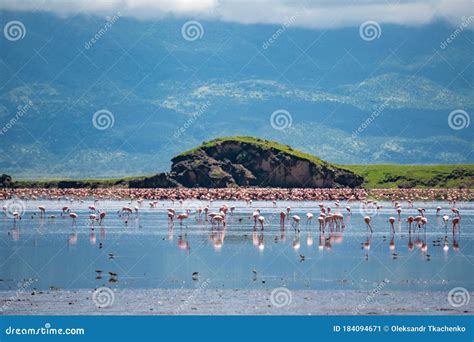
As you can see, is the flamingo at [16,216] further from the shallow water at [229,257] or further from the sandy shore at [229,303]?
the sandy shore at [229,303]

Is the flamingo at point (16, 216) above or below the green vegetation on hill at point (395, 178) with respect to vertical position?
below

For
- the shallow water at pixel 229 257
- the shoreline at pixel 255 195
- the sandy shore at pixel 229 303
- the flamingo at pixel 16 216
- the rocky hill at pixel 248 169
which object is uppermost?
the rocky hill at pixel 248 169

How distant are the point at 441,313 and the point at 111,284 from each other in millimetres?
9216

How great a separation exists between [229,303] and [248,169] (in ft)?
277

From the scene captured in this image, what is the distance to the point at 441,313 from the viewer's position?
2398 centimetres

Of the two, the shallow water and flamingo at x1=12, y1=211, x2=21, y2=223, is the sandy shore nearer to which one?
the shallow water

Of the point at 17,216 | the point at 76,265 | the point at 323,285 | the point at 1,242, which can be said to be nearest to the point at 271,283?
the point at 323,285

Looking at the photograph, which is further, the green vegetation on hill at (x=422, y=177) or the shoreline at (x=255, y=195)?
the green vegetation on hill at (x=422, y=177)

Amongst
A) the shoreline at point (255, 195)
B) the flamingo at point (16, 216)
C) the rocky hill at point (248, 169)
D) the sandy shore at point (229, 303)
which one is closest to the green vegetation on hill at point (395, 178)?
the rocky hill at point (248, 169)

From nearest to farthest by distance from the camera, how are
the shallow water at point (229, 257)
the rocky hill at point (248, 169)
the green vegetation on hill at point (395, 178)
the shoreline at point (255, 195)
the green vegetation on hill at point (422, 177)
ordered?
the shallow water at point (229, 257)
the shoreline at point (255, 195)
the rocky hill at point (248, 169)
the green vegetation on hill at point (395, 178)
the green vegetation on hill at point (422, 177)

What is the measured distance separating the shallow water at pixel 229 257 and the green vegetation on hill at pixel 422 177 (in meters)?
72.1

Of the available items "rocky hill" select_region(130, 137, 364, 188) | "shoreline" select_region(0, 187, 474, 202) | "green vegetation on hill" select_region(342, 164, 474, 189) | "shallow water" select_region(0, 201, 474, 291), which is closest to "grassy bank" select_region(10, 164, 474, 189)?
"green vegetation on hill" select_region(342, 164, 474, 189)

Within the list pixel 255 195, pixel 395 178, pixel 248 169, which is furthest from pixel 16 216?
pixel 395 178

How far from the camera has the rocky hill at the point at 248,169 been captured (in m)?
107
